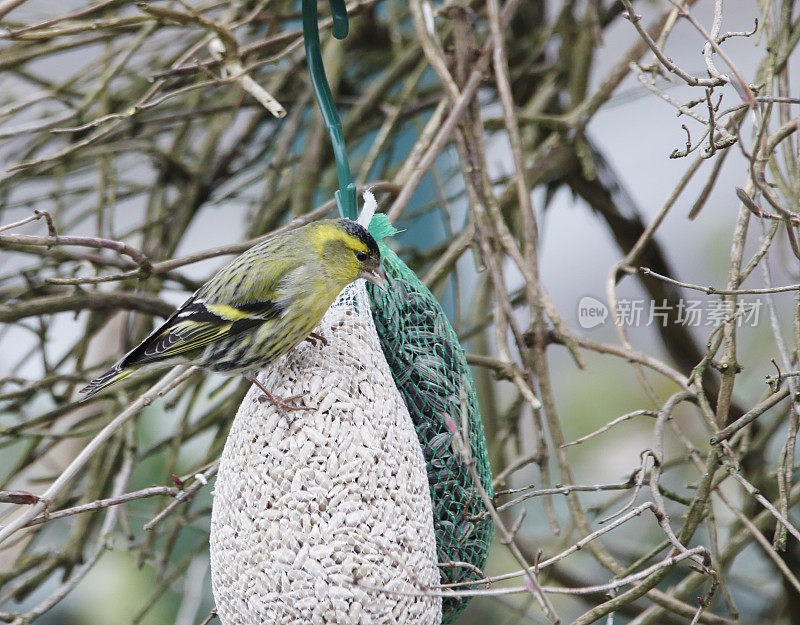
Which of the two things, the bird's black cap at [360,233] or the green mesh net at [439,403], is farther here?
the green mesh net at [439,403]

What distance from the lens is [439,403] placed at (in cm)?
229

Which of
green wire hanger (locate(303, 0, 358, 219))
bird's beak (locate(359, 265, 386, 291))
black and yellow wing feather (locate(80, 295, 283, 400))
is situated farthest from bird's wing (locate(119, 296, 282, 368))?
green wire hanger (locate(303, 0, 358, 219))

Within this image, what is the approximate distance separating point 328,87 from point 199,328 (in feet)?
2.25

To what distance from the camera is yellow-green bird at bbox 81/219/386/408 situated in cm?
213

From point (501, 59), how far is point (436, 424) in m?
1.17

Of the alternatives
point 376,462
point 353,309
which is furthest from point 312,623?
point 353,309

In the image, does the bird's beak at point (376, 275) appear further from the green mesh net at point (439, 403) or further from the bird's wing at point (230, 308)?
the bird's wing at point (230, 308)

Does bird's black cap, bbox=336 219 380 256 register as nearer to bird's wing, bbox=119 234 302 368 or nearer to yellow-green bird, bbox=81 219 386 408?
yellow-green bird, bbox=81 219 386 408

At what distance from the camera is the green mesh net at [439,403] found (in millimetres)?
2281

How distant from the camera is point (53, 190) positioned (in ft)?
12.1

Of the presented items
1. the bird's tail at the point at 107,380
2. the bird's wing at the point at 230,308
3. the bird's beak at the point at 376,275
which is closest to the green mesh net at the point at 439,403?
the bird's beak at the point at 376,275

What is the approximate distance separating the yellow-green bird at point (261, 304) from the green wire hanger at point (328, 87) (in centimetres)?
12

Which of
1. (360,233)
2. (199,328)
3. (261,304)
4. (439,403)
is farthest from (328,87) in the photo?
(439,403)

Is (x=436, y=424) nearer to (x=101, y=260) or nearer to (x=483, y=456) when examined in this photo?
(x=483, y=456)
